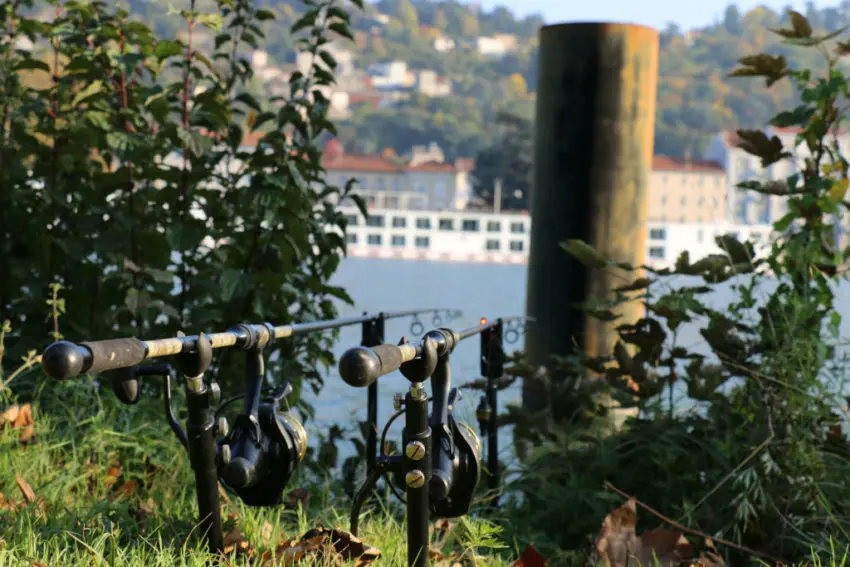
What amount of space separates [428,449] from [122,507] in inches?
40.8

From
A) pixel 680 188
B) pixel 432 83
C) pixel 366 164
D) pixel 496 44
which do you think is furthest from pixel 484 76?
pixel 366 164

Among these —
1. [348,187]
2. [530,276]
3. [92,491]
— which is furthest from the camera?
[530,276]

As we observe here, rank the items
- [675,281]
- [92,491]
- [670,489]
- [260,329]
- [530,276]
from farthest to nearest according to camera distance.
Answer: [530,276], [675,281], [670,489], [92,491], [260,329]

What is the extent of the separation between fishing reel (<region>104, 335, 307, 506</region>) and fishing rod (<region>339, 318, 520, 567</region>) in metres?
0.17

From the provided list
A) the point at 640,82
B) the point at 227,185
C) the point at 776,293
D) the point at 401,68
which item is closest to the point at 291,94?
the point at 227,185

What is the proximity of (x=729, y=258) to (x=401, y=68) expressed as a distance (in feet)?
514

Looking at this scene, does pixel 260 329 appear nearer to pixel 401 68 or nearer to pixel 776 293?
pixel 776 293

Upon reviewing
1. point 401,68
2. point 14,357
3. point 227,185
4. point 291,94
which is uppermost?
point 401,68

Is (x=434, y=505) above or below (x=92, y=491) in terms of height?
above

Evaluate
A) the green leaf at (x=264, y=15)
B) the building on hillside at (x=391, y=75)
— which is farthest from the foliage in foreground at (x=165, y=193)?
the building on hillside at (x=391, y=75)

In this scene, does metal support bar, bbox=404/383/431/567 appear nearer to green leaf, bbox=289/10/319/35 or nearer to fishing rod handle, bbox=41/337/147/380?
fishing rod handle, bbox=41/337/147/380

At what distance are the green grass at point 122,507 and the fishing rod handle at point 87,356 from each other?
473mm

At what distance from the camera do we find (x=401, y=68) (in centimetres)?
15612

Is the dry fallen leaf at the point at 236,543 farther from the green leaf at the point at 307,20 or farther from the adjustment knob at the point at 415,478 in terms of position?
the green leaf at the point at 307,20
